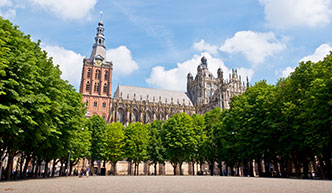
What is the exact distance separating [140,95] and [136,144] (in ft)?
165

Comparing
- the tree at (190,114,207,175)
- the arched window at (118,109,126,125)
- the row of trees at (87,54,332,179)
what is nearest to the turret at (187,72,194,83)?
the arched window at (118,109,126,125)

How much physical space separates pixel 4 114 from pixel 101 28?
87.6 m

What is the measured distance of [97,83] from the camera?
88.4 m

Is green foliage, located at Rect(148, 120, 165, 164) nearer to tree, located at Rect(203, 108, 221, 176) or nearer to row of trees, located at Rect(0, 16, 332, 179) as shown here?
row of trees, located at Rect(0, 16, 332, 179)

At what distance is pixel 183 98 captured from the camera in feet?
370

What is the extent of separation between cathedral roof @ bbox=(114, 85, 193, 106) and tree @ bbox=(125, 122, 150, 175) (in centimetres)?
4149

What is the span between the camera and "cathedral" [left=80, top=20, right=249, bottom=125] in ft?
278

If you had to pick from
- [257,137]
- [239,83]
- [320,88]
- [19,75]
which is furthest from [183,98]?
[19,75]

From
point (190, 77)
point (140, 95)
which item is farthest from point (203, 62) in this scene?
point (140, 95)

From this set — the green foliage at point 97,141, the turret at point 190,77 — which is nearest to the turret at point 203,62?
the turret at point 190,77

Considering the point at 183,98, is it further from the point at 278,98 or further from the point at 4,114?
the point at 4,114

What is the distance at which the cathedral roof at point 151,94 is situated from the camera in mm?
101562

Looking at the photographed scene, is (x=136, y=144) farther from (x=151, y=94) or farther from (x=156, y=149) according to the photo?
(x=151, y=94)

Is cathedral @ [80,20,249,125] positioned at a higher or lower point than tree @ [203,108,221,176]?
higher
